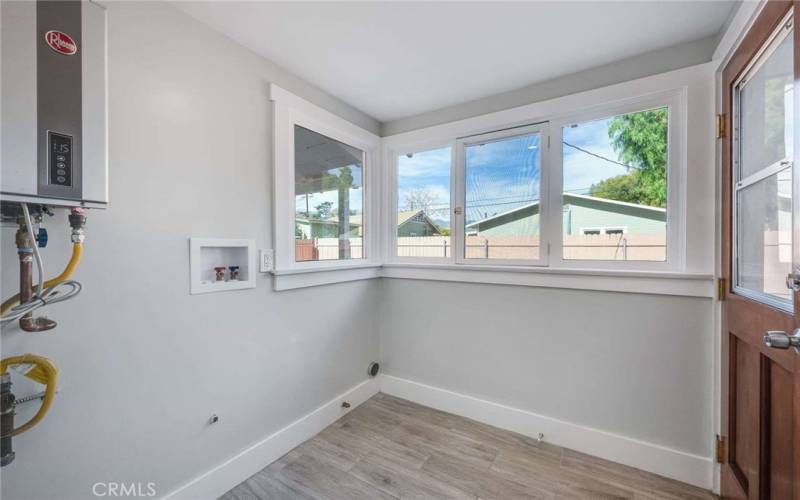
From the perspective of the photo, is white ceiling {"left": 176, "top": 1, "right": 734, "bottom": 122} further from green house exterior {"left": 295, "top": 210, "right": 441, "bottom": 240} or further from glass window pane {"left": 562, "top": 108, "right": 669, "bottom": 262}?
green house exterior {"left": 295, "top": 210, "right": 441, "bottom": 240}

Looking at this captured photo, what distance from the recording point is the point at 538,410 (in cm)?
205

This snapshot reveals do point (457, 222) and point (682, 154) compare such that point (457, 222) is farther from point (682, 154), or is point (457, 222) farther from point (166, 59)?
point (166, 59)

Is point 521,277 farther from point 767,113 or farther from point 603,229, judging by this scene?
point 767,113

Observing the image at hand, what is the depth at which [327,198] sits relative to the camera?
7.50 ft

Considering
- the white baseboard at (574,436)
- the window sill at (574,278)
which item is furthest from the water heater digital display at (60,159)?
the white baseboard at (574,436)

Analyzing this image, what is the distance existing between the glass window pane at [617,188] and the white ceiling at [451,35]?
41cm

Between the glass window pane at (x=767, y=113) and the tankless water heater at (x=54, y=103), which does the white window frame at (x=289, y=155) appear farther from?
the glass window pane at (x=767, y=113)

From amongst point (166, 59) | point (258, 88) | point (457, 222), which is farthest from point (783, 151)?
point (166, 59)

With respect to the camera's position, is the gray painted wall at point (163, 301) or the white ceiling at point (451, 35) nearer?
the gray painted wall at point (163, 301)

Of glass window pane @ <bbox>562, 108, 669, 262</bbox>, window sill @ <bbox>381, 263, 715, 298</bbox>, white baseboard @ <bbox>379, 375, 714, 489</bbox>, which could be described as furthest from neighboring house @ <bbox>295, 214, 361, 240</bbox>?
glass window pane @ <bbox>562, 108, 669, 262</bbox>

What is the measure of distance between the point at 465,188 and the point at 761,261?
1584 millimetres

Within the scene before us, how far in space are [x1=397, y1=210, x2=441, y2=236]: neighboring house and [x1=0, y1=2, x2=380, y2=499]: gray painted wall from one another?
1.15 meters

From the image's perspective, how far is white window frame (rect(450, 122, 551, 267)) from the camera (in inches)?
81.0

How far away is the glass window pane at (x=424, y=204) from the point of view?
2.49m
